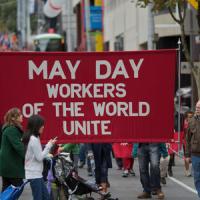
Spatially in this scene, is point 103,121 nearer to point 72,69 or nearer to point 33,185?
point 72,69

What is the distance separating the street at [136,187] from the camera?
16875mm

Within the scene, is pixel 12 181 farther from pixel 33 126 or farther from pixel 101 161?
pixel 101 161

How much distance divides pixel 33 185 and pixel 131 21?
4036 centimetres

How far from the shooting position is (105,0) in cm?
6606

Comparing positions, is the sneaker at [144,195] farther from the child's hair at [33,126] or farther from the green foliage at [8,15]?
the green foliage at [8,15]

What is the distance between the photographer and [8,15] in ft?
471

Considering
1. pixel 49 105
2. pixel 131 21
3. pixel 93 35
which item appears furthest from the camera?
pixel 93 35

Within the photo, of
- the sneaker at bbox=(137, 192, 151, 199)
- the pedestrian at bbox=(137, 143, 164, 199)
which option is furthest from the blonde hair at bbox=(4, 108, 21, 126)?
the sneaker at bbox=(137, 192, 151, 199)

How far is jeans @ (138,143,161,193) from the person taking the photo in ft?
52.6

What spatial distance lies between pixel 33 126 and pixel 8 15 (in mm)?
132618

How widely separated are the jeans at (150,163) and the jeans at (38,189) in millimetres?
3862

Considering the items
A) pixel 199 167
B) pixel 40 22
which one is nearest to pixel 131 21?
pixel 199 167

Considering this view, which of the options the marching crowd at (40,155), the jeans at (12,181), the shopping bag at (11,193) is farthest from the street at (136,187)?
the shopping bag at (11,193)

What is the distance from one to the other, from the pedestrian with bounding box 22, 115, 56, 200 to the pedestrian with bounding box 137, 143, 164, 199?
4011 millimetres
